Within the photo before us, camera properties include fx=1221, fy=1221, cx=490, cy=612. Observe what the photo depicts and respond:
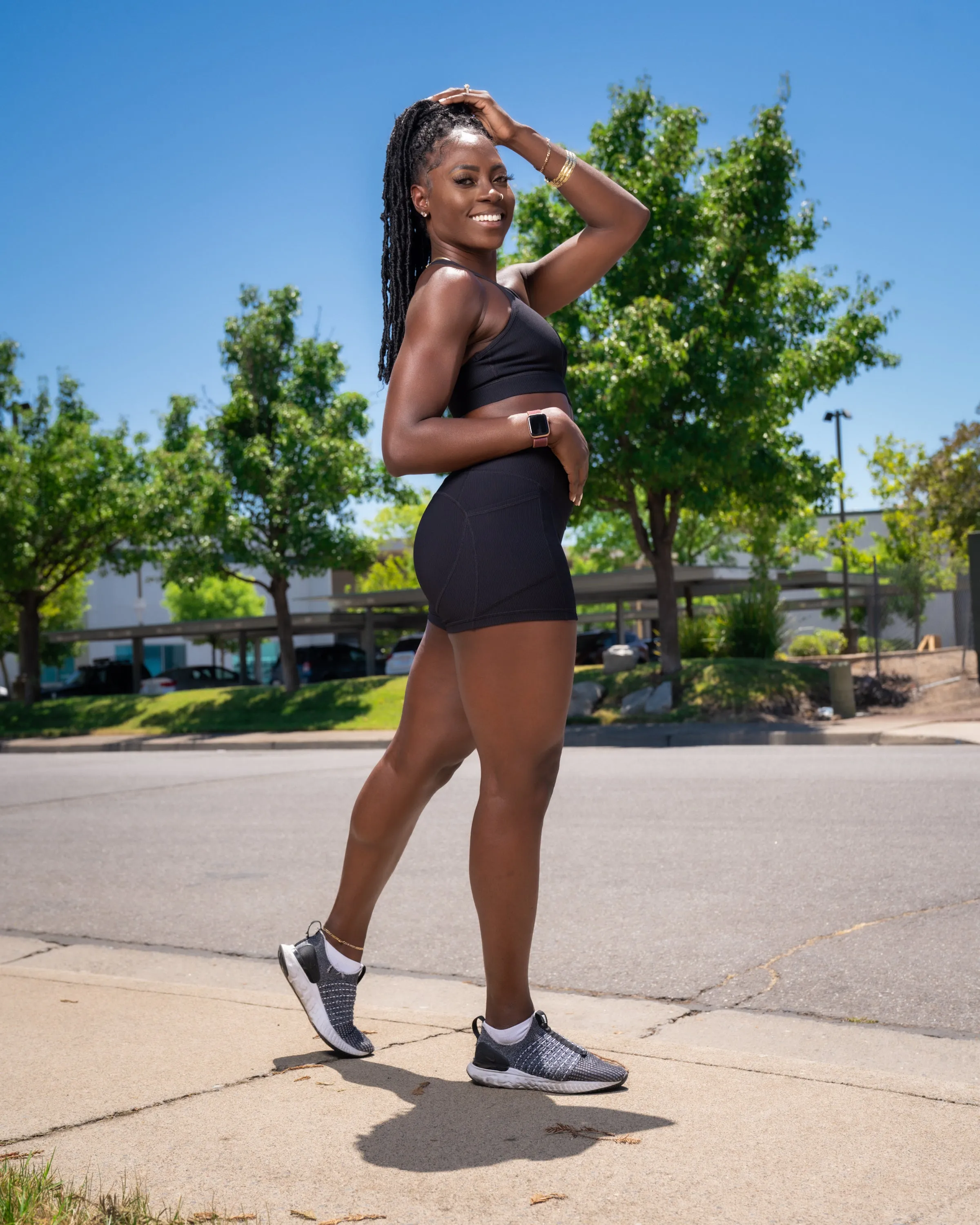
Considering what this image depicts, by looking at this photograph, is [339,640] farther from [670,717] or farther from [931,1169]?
[931,1169]

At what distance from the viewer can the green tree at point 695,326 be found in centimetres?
1902

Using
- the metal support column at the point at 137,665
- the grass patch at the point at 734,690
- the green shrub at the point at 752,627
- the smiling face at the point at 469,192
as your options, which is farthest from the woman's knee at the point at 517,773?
the metal support column at the point at 137,665

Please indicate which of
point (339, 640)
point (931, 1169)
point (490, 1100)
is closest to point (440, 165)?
point (490, 1100)

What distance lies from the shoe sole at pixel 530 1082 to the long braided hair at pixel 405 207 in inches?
67.7

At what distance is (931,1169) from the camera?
2191 mm

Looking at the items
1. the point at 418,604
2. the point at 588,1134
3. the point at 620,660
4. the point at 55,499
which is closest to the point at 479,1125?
the point at 588,1134

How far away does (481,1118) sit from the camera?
259 centimetres

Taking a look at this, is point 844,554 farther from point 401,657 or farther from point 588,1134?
point 588,1134

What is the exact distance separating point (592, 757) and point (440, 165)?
1064 centimetres

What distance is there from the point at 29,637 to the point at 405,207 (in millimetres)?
30051

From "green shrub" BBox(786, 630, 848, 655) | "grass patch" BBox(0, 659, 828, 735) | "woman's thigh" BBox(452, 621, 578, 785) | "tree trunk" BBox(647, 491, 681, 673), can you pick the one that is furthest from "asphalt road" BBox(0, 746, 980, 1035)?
"green shrub" BBox(786, 630, 848, 655)

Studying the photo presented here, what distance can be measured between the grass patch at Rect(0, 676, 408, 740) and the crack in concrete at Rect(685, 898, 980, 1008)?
16.6m

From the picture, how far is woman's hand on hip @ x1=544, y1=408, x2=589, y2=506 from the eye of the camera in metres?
2.77

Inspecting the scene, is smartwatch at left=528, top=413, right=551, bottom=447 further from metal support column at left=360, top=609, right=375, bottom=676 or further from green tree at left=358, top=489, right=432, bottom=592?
green tree at left=358, top=489, right=432, bottom=592
